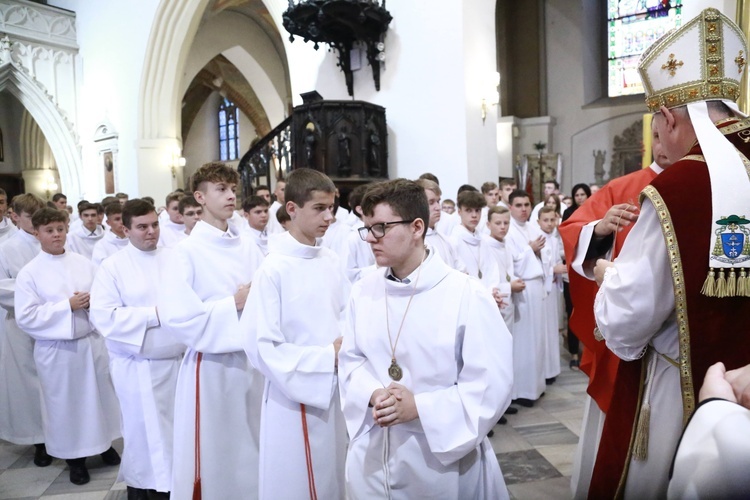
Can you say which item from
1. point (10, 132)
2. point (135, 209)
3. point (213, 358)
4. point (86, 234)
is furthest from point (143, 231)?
point (10, 132)

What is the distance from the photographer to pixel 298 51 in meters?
10.5

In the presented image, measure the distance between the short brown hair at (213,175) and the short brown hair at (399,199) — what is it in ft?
4.51

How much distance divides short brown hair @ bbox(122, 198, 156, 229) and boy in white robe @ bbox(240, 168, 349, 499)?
1294 millimetres

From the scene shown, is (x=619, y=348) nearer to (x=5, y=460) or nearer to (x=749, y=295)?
(x=749, y=295)

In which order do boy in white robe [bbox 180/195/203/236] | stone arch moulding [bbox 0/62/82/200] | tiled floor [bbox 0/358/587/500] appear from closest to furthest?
1. tiled floor [bbox 0/358/587/500]
2. boy in white robe [bbox 180/195/203/236]
3. stone arch moulding [bbox 0/62/82/200]

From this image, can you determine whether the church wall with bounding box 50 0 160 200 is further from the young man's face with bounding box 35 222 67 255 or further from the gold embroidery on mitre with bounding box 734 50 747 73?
the gold embroidery on mitre with bounding box 734 50 747 73

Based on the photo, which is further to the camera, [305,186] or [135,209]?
[135,209]

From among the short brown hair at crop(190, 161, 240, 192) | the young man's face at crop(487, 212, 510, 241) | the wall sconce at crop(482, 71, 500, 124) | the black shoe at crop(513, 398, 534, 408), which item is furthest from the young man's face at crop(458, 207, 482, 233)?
the wall sconce at crop(482, 71, 500, 124)

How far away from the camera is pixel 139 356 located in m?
3.52

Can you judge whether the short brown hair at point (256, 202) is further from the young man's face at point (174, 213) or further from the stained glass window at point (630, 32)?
the stained glass window at point (630, 32)

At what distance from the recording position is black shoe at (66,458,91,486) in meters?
3.99

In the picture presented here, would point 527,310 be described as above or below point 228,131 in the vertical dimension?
below

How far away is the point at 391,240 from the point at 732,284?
3.60 feet

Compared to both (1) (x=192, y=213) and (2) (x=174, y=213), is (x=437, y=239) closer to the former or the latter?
(1) (x=192, y=213)
